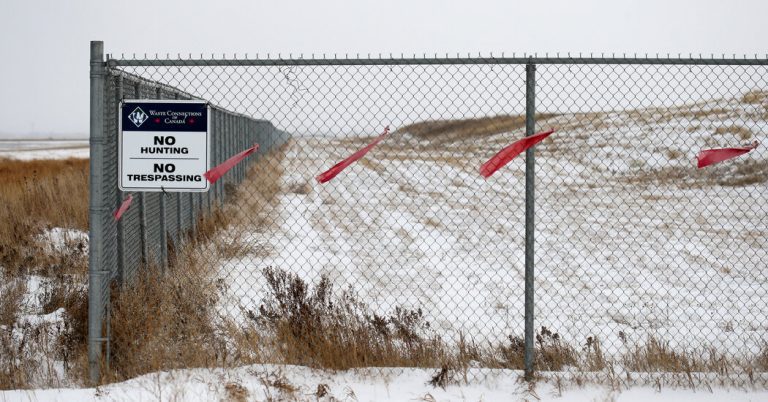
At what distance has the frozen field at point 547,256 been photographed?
27.0 ft

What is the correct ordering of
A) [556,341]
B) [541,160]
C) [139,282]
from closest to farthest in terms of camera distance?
[556,341] → [139,282] → [541,160]

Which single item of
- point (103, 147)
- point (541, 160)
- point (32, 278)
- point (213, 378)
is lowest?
point (213, 378)

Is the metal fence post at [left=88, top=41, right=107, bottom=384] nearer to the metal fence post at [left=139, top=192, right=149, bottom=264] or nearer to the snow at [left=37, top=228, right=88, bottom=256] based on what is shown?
the metal fence post at [left=139, top=192, right=149, bottom=264]

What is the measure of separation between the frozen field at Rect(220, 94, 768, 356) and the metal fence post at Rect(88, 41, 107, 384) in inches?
61.6

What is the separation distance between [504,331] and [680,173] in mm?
18311

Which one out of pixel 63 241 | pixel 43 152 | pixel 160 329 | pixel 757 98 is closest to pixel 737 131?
pixel 757 98

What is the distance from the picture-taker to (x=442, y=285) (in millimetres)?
9797

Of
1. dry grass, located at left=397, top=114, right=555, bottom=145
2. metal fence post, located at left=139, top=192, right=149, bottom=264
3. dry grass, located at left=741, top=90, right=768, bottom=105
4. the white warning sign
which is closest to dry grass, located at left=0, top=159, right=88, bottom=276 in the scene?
metal fence post, located at left=139, top=192, right=149, bottom=264

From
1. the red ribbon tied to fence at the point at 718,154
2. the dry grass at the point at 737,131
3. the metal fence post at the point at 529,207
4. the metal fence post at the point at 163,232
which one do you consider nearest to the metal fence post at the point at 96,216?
the metal fence post at the point at 529,207

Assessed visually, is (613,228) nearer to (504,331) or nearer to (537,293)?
(537,293)

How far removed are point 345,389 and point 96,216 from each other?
7.14 feet

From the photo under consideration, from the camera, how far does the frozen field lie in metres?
8.23

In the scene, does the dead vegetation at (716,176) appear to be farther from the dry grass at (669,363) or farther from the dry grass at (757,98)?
the dry grass at (669,363)

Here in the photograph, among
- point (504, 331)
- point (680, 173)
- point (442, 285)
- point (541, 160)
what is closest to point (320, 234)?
point (442, 285)
